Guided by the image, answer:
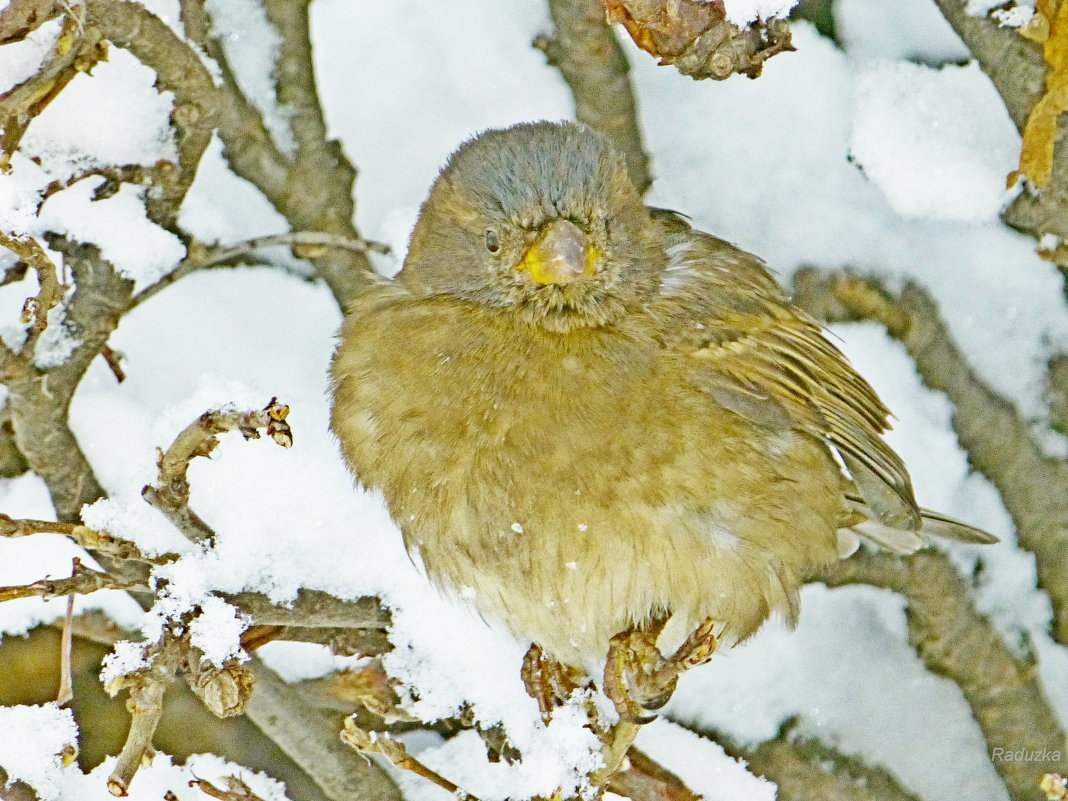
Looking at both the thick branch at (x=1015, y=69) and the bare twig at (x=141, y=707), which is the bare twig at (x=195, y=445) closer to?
the bare twig at (x=141, y=707)

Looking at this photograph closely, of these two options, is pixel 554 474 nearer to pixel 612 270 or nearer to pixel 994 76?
pixel 612 270

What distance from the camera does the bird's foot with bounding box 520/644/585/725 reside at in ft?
11.5

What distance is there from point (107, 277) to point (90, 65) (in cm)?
63

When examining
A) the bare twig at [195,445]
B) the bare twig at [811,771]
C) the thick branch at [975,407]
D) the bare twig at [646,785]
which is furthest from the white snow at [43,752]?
the thick branch at [975,407]

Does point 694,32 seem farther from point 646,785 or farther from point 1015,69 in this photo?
point 646,785

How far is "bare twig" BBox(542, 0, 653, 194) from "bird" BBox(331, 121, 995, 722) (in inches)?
24.0

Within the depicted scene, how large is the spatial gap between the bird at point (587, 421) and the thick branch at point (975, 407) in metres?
0.72

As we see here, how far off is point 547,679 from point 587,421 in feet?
3.08

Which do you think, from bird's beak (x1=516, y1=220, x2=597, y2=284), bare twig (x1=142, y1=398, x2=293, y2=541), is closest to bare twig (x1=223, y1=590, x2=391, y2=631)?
bare twig (x1=142, y1=398, x2=293, y2=541)

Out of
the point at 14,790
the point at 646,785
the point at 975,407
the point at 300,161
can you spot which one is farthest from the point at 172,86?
the point at 975,407

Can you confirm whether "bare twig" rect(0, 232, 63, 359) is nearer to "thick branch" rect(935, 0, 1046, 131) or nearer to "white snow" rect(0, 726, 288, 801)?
"white snow" rect(0, 726, 288, 801)

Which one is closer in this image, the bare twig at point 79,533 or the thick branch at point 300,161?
the bare twig at point 79,533

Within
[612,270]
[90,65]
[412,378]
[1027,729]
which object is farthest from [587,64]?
[1027,729]

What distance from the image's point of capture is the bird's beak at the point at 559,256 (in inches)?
121
